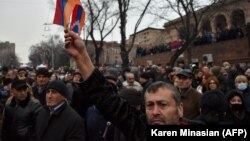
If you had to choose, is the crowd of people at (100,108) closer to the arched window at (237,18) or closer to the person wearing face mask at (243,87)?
the person wearing face mask at (243,87)

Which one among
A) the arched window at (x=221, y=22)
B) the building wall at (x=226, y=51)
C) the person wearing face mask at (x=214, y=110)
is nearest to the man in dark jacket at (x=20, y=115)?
the person wearing face mask at (x=214, y=110)

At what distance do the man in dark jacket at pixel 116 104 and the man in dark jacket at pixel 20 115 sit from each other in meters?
2.92

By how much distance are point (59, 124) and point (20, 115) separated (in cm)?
147

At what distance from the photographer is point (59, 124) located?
13.4 ft

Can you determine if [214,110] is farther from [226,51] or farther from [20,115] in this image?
[226,51]

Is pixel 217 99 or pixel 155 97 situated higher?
pixel 155 97

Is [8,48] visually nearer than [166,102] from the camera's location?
No

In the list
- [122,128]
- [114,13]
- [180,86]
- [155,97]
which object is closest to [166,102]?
[155,97]

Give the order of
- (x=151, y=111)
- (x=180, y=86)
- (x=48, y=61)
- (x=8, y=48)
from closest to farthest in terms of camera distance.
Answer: (x=151, y=111) → (x=180, y=86) → (x=48, y=61) → (x=8, y=48)

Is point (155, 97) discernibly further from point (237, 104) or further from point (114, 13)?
point (114, 13)

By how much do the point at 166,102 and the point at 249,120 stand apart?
2.98 metres

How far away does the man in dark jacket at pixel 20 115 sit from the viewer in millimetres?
5309

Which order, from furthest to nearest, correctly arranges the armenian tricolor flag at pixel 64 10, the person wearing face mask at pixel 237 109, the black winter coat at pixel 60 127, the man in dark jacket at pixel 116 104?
the person wearing face mask at pixel 237 109 < the black winter coat at pixel 60 127 < the armenian tricolor flag at pixel 64 10 < the man in dark jacket at pixel 116 104

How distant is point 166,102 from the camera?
2.61 meters
